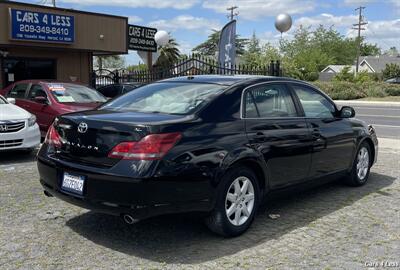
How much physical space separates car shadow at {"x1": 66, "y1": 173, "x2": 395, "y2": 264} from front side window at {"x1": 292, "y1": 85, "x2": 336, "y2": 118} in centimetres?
112

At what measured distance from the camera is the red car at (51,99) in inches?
397

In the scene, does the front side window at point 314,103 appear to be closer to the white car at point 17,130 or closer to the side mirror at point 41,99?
the white car at point 17,130

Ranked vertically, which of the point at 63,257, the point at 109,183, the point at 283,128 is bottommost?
the point at 63,257

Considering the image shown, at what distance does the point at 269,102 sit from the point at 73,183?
2272 millimetres

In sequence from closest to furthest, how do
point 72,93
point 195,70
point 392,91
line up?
point 72,93, point 195,70, point 392,91

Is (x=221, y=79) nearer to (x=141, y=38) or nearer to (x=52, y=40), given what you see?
(x=52, y=40)

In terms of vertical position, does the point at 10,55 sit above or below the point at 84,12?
below

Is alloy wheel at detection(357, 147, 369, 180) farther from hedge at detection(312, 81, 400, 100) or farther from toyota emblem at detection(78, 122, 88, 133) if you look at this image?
hedge at detection(312, 81, 400, 100)

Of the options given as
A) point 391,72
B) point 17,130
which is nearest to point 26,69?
Answer: point 17,130

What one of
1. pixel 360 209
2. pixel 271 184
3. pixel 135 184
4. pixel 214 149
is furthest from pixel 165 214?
pixel 360 209

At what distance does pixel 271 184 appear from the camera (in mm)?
5031

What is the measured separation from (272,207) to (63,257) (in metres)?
2.63

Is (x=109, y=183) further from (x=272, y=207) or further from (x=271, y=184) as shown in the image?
(x=272, y=207)

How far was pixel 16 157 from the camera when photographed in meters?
8.92
